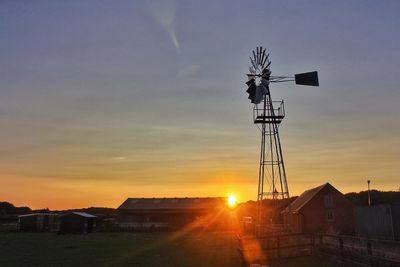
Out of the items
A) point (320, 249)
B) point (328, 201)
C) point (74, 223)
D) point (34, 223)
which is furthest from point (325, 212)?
point (34, 223)

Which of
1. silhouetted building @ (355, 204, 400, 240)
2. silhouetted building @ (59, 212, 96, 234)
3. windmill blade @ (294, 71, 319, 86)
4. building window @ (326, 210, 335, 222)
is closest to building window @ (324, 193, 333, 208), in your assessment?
building window @ (326, 210, 335, 222)

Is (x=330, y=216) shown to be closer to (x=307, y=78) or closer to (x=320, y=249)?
(x=307, y=78)

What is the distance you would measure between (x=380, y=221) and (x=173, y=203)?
56.1m

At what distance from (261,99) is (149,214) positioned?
5107 cm

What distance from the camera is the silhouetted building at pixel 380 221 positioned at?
31.8 meters

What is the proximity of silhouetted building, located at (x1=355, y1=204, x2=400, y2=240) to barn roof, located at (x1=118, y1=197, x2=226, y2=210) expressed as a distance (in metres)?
47.9

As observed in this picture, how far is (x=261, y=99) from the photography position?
37906mm

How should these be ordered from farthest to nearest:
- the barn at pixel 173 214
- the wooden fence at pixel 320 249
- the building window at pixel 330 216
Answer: the barn at pixel 173 214 → the building window at pixel 330 216 → the wooden fence at pixel 320 249

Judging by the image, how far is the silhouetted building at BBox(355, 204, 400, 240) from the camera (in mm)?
31828

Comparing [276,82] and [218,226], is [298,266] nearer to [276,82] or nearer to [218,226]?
[276,82]

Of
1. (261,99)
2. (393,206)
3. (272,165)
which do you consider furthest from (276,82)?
(393,206)

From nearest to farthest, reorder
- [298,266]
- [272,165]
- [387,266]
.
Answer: [387,266] < [298,266] < [272,165]

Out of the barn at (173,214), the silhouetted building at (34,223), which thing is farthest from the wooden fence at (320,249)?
the silhouetted building at (34,223)

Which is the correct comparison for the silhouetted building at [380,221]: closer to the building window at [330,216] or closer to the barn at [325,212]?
the barn at [325,212]
